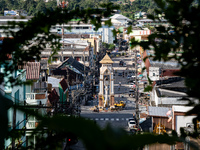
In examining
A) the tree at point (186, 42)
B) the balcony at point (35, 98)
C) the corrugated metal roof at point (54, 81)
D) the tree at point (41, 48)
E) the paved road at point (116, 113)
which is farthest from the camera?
the paved road at point (116, 113)

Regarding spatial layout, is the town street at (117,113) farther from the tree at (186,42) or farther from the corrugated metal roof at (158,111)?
the tree at (186,42)

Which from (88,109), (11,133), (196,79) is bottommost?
(88,109)

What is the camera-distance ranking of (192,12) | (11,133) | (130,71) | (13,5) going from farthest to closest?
(13,5) < (130,71) < (11,133) < (192,12)

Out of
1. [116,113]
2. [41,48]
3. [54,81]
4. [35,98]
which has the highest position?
[41,48]

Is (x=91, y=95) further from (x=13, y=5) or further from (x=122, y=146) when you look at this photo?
(x=13, y=5)

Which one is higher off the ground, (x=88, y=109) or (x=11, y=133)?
(x=11, y=133)

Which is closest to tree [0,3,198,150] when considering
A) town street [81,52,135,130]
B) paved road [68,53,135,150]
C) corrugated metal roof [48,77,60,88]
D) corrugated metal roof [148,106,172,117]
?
corrugated metal roof [148,106,172,117]

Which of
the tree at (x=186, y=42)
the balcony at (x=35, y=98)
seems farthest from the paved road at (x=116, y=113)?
the tree at (x=186, y=42)

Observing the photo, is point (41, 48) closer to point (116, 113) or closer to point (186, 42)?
point (186, 42)

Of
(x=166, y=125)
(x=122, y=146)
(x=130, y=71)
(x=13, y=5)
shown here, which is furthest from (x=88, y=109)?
(x=13, y=5)

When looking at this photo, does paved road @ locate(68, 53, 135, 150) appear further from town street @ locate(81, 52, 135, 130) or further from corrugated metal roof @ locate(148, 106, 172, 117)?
corrugated metal roof @ locate(148, 106, 172, 117)

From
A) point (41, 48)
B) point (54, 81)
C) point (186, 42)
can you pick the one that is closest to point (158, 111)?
point (54, 81)
